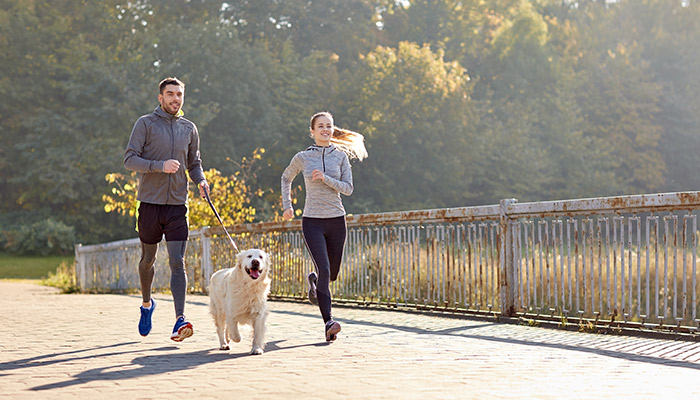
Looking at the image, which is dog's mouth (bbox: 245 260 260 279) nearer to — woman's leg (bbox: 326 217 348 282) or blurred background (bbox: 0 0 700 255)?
woman's leg (bbox: 326 217 348 282)

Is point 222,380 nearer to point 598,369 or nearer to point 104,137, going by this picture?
point 598,369

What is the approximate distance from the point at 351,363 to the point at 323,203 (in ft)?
7.03

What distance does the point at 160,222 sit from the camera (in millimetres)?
7984

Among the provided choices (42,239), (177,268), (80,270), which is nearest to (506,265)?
(177,268)

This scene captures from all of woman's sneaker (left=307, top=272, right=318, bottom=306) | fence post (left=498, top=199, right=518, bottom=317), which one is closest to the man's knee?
woman's sneaker (left=307, top=272, right=318, bottom=306)

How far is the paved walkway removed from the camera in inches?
209

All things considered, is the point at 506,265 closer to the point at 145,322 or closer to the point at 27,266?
the point at 145,322

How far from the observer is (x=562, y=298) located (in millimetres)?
9312

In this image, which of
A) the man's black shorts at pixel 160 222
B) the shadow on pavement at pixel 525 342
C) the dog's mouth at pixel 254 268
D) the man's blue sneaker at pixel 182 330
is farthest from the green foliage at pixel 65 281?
the dog's mouth at pixel 254 268

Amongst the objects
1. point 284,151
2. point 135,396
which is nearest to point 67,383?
point 135,396

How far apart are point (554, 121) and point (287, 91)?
15794 mm

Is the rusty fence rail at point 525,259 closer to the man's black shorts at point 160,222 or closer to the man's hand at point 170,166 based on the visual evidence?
the man's black shorts at point 160,222

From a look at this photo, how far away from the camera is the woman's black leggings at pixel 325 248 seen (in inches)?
324

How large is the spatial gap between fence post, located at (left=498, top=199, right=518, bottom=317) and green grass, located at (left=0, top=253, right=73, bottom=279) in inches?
974
